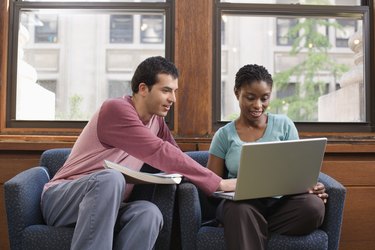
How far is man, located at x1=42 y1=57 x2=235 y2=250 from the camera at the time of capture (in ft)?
5.47

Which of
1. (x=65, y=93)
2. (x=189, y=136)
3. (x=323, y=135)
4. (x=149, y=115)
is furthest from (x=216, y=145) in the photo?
(x=65, y=93)

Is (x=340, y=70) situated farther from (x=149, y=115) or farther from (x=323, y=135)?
(x=149, y=115)

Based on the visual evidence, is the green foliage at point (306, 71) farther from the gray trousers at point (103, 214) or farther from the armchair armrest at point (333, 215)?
the gray trousers at point (103, 214)

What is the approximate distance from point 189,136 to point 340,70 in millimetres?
1083

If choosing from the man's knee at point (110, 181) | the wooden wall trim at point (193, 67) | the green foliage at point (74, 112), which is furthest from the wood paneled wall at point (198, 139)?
the man's knee at point (110, 181)

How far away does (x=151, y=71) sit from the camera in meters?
2.01

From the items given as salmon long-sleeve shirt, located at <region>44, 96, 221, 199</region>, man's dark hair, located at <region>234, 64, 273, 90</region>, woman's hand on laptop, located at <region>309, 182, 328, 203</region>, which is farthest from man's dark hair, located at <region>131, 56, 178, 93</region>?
woman's hand on laptop, located at <region>309, 182, 328, 203</region>

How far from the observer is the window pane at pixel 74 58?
2.83 meters

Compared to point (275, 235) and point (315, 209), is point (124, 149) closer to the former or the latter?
point (275, 235)

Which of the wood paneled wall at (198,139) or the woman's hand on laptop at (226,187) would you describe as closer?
the woman's hand on laptop at (226,187)

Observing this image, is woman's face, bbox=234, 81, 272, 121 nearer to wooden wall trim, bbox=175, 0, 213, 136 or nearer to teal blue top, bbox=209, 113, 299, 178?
teal blue top, bbox=209, 113, 299, 178

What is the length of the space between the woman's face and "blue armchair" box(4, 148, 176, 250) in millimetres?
532

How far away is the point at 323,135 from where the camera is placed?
2.74 meters

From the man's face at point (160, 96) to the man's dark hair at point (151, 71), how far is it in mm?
19
